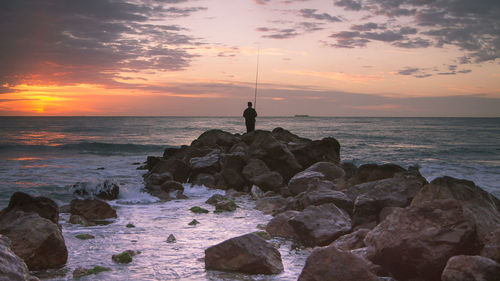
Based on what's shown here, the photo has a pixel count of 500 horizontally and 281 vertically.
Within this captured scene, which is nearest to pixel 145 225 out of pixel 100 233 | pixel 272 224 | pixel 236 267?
pixel 100 233

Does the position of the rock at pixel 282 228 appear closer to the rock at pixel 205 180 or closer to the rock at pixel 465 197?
the rock at pixel 465 197

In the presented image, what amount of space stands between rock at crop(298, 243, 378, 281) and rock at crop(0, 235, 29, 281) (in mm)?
2623

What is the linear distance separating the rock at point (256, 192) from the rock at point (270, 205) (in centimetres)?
96

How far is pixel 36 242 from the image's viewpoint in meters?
4.95

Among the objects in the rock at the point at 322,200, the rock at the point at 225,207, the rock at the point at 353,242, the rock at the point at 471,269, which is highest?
the rock at the point at 471,269

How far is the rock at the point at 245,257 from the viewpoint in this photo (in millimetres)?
4672

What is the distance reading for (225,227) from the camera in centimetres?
711

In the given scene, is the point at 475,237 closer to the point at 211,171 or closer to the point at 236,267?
the point at 236,267

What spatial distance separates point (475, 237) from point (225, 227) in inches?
162

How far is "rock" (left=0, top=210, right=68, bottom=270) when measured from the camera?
4883 mm

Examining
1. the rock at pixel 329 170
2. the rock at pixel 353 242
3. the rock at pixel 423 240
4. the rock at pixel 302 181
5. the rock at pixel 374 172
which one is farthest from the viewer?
the rock at pixel 329 170

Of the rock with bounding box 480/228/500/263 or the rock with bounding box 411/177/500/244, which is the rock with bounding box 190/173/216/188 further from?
the rock with bounding box 480/228/500/263

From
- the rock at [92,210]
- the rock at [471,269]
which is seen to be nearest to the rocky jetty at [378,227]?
the rock at [471,269]

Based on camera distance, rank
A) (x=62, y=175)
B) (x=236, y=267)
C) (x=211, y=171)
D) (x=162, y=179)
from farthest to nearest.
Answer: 1. (x=62, y=175)
2. (x=211, y=171)
3. (x=162, y=179)
4. (x=236, y=267)
